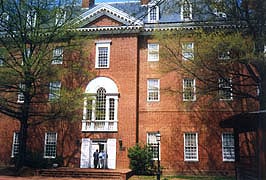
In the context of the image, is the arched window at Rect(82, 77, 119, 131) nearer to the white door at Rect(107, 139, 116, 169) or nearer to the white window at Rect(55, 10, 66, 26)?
the white door at Rect(107, 139, 116, 169)

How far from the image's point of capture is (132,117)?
24031 millimetres

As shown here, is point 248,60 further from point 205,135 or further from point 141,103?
point 141,103

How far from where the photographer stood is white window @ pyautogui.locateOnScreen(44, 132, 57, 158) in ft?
82.1

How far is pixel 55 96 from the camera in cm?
2170

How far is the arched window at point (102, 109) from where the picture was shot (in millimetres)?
24141

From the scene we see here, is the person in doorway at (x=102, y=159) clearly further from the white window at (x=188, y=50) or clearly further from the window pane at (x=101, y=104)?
the white window at (x=188, y=50)

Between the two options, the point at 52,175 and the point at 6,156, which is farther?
the point at 6,156

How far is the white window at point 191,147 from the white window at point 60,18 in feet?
40.9

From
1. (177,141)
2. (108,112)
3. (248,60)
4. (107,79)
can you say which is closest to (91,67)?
(107,79)

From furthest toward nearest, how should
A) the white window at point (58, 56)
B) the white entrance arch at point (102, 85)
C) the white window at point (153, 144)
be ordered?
the white entrance arch at point (102, 85) → the white window at point (153, 144) → the white window at point (58, 56)

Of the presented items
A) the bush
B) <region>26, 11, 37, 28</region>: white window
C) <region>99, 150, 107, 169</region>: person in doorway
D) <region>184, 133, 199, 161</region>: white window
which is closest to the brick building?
<region>184, 133, 199, 161</region>: white window

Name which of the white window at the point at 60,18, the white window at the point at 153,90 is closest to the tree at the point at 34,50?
the white window at the point at 60,18

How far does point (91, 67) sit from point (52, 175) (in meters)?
9.23

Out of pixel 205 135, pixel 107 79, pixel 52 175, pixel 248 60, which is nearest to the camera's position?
pixel 248 60
